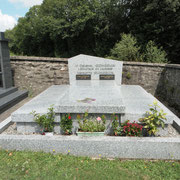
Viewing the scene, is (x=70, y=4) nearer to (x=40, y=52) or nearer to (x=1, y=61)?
(x=40, y=52)

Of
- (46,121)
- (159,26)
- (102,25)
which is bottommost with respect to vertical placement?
(46,121)

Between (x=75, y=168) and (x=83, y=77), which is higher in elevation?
(x=83, y=77)

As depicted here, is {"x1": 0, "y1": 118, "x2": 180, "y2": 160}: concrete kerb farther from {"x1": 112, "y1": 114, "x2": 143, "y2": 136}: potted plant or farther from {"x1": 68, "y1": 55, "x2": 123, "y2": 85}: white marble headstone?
{"x1": 68, "y1": 55, "x2": 123, "y2": 85}: white marble headstone

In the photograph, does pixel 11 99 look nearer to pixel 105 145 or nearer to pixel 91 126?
pixel 91 126

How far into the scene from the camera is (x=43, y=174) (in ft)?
8.90

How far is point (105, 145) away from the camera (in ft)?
10.4

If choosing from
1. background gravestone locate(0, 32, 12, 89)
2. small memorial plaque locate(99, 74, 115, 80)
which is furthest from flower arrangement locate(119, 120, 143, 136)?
background gravestone locate(0, 32, 12, 89)

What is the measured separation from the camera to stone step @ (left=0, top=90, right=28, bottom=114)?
534 centimetres

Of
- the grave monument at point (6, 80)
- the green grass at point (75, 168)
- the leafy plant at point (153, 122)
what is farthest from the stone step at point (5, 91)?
the leafy plant at point (153, 122)

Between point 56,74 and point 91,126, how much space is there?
14.8ft

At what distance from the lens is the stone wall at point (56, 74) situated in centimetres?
731

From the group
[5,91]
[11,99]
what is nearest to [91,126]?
[11,99]

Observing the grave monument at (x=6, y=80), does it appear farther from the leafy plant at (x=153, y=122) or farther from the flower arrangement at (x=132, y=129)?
the leafy plant at (x=153, y=122)

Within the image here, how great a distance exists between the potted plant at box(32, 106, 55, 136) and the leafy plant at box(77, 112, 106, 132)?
0.61 meters
